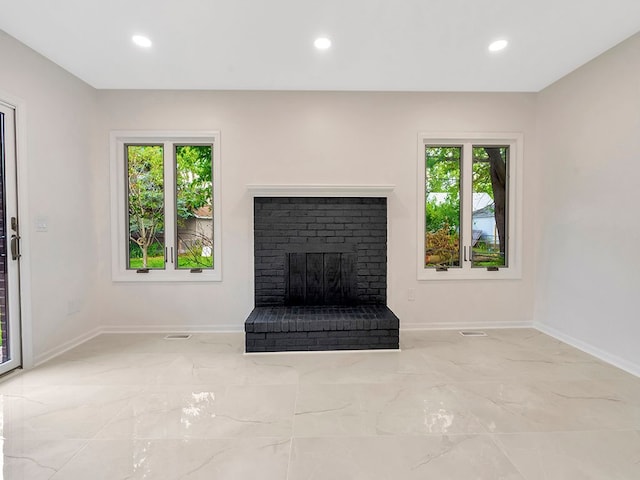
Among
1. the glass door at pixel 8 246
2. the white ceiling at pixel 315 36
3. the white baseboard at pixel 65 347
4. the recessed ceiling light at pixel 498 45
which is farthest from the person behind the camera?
the white baseboard at pixel 65 347

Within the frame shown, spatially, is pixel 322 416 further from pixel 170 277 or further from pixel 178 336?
pixel 170 277

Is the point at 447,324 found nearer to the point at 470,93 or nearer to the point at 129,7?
the point at 470,93

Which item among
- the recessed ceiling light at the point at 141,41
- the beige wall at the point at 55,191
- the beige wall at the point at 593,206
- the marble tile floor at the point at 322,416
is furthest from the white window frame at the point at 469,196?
the beige wall at the point at 55,191

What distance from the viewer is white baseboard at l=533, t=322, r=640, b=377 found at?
106 inches

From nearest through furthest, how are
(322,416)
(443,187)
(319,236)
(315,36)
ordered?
1. (322,416)
2. (315,36)
3. (319,236)
4. (443,187)

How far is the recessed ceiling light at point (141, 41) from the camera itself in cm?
267

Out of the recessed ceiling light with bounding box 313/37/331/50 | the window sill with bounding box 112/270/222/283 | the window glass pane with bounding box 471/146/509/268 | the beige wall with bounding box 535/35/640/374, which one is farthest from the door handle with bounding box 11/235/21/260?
the beige wall with bounding box 535/35/640/374

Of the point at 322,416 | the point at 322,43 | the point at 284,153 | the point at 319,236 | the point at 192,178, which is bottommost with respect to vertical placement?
the point at 322,416

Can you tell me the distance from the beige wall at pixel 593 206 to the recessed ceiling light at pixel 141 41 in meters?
3.88

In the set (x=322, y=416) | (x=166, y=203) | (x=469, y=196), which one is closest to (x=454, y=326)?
(x=469, y=196)

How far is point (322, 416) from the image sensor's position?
6.78 feet

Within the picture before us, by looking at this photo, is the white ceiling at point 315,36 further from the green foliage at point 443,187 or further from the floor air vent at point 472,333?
the floor air vent at point 472,333

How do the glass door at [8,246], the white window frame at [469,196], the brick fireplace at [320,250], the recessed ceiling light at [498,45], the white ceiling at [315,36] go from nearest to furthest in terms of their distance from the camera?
the white ceiling at [315,36] → the glass door at [8,246] → the recessed ceiling light at [498,45] → the brick fireplace at [320,250] → the white window frame at [469,196]

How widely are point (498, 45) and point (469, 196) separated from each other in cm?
158
